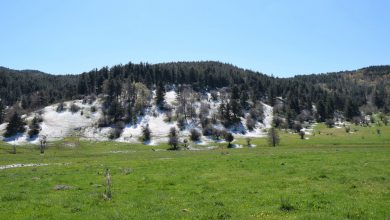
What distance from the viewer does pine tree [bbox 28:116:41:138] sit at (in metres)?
163

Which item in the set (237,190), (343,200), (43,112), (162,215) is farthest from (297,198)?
(43,112)

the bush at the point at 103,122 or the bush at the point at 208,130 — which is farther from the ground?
the bush at the point at 103,122

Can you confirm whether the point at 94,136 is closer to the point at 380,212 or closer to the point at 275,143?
the point at 275,143

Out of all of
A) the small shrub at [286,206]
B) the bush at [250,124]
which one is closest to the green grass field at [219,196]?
the small shrub at [286,206]

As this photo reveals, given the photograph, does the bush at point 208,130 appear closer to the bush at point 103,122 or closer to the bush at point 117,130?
the bush at point 117,130

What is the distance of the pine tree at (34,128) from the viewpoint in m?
163

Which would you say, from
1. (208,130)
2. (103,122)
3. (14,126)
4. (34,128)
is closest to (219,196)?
(208,130)

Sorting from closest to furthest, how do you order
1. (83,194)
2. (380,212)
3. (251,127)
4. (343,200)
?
(380,212) < (343,200) < (83,194) < (251,127)

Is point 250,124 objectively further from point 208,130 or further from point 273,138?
point 273,138

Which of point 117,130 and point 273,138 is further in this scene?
point 117,130

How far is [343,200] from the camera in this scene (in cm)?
2128

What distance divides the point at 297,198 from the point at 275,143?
371 ft

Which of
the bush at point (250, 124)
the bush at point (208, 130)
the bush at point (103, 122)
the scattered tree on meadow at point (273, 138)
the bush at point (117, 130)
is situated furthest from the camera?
the bush at point (250, 124)

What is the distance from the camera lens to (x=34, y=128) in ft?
547
